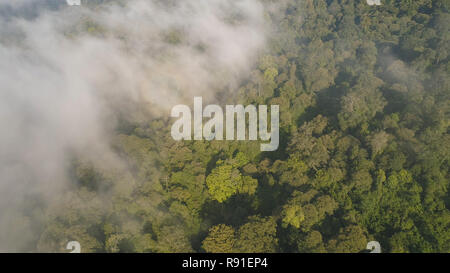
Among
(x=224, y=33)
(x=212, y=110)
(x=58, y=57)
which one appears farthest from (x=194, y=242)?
(x=58, y=57)

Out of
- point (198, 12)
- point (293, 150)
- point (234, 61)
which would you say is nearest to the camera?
point (293, 150)

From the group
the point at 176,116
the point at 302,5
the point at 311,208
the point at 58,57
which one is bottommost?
the point at 311,208

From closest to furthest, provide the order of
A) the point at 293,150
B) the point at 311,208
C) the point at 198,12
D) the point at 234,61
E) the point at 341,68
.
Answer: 1. the point at 311,208
2. the point at 293,150
3. the point at 341,68
4. the point at 234,61
5. the point at 198,12

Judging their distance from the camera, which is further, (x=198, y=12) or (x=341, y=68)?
(x=198, y=12)

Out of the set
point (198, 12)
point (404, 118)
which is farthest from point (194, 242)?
point (198, 12)

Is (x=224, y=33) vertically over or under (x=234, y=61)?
over

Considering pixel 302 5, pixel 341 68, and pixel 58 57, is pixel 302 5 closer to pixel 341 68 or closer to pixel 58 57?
pixel 341 68

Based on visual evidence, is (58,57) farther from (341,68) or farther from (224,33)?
(341,68)
